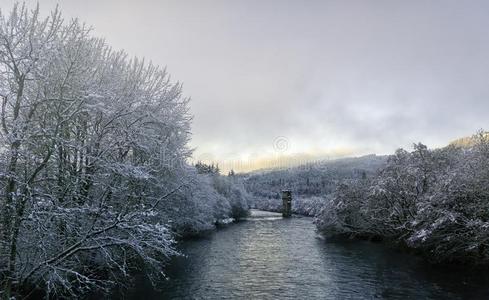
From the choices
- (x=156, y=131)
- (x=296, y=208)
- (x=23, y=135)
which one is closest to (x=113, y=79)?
(x=156, y=131)

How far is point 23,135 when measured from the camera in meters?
12.2

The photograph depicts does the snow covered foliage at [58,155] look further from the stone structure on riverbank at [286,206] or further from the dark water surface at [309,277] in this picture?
the stone structure on riverbank at [286,206]

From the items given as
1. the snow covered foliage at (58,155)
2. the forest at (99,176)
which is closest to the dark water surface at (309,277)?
the forest at (99,176)

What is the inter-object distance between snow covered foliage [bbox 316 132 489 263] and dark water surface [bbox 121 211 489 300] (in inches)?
92.7

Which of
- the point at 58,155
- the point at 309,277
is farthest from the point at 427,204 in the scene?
the point at 58,155

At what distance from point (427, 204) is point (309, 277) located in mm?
11998

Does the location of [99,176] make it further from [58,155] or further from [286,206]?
[286,206]

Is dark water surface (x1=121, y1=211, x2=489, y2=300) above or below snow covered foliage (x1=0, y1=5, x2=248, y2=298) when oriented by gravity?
below

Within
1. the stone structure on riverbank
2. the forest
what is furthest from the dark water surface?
the stone structure on riverbank

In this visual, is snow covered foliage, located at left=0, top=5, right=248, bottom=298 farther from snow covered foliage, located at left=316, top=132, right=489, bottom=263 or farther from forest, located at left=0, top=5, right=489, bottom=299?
snow covered foliage, located at left=316, top=132, right=489, bottom=263

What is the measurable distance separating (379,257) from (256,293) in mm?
17702

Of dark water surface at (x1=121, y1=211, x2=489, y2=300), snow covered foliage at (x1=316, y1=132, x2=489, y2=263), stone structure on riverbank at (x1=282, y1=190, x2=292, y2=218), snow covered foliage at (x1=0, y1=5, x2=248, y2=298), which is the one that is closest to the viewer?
snow covered foliage at (x1=0, y1=5, x2=248, y2=298)

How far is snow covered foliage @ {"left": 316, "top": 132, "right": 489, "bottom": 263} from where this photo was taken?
29.4 meters

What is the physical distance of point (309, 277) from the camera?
28312 millimetres
